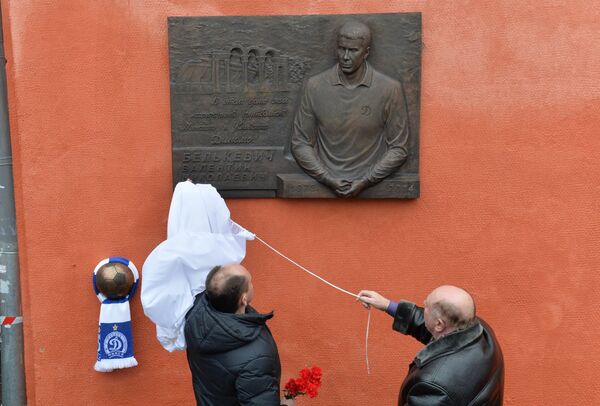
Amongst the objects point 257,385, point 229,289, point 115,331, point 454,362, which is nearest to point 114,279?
point 115,331

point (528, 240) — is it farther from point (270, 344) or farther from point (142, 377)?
point (142, 377)

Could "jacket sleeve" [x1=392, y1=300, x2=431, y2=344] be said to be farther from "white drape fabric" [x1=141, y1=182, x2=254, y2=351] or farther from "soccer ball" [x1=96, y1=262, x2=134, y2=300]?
"soccer ball" [x1=96, y1=262, x2=134, y2=300]

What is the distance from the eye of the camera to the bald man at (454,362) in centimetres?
275

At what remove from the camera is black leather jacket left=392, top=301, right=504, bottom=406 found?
274cm

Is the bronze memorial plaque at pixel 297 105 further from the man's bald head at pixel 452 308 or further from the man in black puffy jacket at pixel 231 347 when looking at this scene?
the man's bald head at pixel 452 308

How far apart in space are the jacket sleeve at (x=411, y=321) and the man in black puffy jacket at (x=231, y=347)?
0.65 meters

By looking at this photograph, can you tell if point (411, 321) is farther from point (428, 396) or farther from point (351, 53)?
point (351, 53)

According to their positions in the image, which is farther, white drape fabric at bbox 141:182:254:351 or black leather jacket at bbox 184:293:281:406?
white drape fabric at bbox 141:182:254:351

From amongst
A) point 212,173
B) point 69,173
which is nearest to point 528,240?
point 212,173

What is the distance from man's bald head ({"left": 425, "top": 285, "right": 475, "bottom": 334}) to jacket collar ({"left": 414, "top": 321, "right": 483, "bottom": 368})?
4 centimetres

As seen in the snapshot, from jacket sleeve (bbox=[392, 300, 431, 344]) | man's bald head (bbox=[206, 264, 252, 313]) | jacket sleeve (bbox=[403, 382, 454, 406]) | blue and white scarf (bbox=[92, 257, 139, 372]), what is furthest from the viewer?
blue and white scarf (bbox=[92, 257, 139, 372])

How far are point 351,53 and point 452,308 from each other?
1.84 metres

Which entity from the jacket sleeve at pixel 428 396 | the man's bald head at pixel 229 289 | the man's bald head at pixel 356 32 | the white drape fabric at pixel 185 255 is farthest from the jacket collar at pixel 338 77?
the jacket sleeve at pixel 428 396

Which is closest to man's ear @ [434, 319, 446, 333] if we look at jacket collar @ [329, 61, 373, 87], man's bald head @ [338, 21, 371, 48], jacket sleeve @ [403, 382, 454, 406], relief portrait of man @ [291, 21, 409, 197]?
jacket sleeve @ [403, 382, 454, 406]
